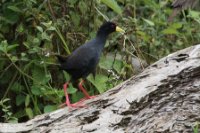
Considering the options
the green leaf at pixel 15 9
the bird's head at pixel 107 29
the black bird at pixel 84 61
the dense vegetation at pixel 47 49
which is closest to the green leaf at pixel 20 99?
the dense vegetation at pixel 47 49

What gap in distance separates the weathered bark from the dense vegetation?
1392mm

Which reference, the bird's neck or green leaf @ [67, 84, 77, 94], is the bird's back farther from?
green leaf @ [67, 84, 77, 94]

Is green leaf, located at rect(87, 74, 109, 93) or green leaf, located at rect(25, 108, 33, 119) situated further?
green leaf, located at rect(87, 74, 109, 93)

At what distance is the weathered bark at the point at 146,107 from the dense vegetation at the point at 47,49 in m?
1.39

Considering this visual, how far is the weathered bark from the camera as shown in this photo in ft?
14.2

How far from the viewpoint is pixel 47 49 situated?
6652 millimetres

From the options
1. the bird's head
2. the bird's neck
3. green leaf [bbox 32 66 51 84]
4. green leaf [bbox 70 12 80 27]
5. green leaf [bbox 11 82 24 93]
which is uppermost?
green leaf [bbox 70 12 80 27]

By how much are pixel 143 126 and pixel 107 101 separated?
19.9 inches

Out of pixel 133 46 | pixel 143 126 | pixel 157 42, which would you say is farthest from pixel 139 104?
pixel 157 42

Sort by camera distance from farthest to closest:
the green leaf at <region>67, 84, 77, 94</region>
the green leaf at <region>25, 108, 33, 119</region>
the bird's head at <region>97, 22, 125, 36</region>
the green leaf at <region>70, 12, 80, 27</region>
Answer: the green leaf at <region>70, 12, 80, 27</region>, the green leaf at <region>25, 108, 33, 119</region>, the green leaf at <region>67, 84, 77, 94</region>, the bird's head at <region>97, 22, 125, 36</region>

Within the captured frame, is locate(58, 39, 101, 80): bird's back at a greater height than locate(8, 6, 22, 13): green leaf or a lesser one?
lesser

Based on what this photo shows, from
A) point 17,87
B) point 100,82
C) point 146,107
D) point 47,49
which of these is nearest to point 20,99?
point 17,87

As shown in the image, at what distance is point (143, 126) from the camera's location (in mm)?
4336

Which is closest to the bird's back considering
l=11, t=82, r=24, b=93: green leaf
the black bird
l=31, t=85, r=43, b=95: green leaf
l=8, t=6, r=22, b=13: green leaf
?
the black bird
